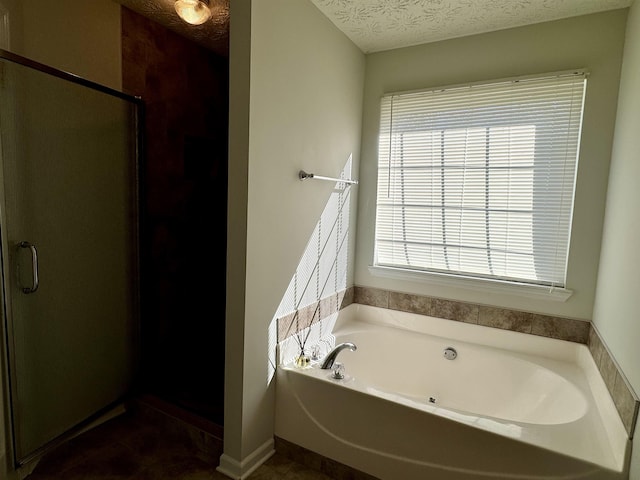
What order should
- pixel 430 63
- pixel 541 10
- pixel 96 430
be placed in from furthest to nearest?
pixel 430 63 → pixel 96 430 → pixel 541 10

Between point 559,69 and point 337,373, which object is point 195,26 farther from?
point 337,373

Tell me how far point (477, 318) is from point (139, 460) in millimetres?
2072

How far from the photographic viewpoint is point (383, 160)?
8.41ft

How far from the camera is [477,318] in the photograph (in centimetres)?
233

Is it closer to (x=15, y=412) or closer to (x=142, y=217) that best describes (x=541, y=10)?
(x=142, y=217)

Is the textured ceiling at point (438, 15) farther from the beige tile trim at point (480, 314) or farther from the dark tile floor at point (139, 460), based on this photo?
the dark tile floor at point (139, 460)

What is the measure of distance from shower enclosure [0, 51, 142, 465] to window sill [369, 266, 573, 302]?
66.8 inches

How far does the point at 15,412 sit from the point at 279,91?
6.41 ft

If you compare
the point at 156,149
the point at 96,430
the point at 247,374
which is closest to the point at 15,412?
the point at 96,430

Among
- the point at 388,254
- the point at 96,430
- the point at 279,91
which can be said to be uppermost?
the point at 279,91

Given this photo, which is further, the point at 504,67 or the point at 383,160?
the point at 383,160

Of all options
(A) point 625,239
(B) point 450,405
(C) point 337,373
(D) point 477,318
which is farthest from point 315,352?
(A) point 625,239

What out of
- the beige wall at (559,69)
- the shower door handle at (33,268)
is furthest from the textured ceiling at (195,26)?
the shower door handle at (33,268)

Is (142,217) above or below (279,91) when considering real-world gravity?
below
